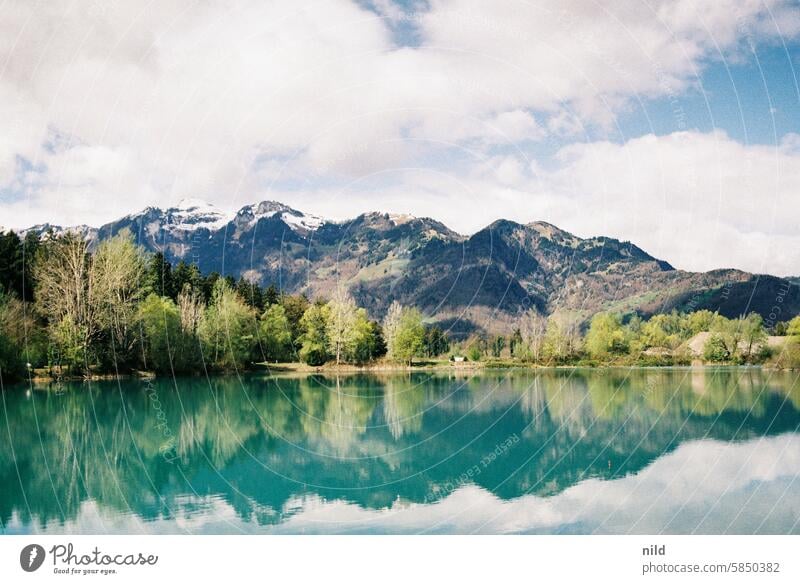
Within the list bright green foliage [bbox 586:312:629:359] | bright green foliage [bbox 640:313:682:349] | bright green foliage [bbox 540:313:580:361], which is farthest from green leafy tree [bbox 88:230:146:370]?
bright green foliage [bbox 640:313:682:349]

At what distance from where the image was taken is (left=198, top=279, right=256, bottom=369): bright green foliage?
42438 mm

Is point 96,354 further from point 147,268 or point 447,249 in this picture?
point 447,249

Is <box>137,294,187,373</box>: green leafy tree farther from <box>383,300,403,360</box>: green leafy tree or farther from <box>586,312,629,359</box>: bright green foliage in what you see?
<box>586,312,629,359</box>: bright green foliage

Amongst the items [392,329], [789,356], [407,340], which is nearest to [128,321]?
[392,329]

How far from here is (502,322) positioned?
17750 cm

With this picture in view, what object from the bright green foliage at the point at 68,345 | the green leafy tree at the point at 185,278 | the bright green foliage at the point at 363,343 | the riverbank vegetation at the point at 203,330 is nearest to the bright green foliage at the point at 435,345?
the riverbank vegetation at the point at 203,330

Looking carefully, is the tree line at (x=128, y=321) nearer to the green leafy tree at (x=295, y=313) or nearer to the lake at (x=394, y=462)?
the green leafy tree at (x=295, y=313)

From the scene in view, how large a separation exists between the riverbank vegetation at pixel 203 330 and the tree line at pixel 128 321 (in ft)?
0.24

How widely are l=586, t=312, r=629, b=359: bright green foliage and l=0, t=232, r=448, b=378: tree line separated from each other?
1906 cm

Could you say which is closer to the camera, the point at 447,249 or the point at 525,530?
the point at 525,530

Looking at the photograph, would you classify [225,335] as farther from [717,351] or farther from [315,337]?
[717,351]

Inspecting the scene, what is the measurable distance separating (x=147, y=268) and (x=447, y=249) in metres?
159

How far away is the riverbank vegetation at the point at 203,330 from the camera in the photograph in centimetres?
3309
